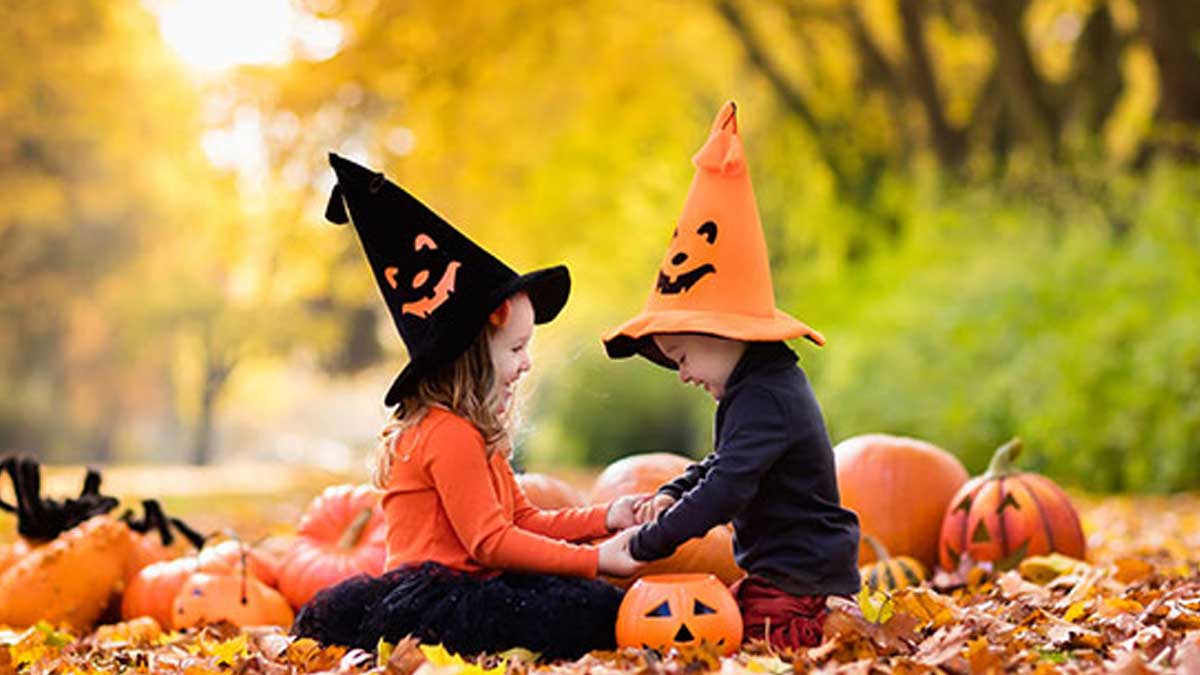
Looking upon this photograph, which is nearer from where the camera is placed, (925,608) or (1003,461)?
(925,608)

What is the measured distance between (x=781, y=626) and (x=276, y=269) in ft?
89.2

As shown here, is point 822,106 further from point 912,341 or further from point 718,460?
point 718,460

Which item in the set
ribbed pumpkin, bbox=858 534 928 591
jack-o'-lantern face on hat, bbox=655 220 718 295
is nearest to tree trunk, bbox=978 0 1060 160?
ribbed pumpkin, bbox=858 534 928 591

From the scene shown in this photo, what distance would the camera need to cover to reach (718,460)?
12.1ft

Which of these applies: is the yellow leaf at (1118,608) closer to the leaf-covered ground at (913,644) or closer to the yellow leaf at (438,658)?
the leaf-covered ground at (913,644)

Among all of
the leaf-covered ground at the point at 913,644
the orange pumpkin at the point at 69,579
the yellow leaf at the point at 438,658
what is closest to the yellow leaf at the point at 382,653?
the leaf-covered ground at the point at 913,644

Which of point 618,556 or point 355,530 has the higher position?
point 618,556

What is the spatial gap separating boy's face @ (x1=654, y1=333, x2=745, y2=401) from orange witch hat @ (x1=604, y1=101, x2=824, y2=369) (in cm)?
9

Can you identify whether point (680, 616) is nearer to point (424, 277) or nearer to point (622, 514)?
point (622, 514)

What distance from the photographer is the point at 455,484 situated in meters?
3.99

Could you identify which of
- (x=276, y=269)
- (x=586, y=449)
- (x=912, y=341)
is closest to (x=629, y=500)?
(x=912, y=341)

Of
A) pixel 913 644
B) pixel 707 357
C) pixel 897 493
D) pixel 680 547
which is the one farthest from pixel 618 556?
pixel 897 493

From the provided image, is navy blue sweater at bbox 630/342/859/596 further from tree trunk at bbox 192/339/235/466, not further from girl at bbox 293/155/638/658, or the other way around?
tree trunk at bbox 192/339/235/466

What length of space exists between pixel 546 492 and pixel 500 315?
1319mm
